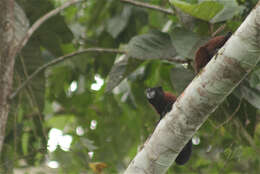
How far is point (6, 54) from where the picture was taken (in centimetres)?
282

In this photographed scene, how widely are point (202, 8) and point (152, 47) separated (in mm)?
465

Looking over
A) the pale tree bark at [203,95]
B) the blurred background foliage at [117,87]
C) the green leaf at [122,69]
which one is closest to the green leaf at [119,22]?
the blurred background foliage at [117,87]

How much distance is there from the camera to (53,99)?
5.01 meters

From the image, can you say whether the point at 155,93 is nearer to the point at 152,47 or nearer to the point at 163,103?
the point at 163,103

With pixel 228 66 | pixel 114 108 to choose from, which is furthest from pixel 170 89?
pixel 228 66

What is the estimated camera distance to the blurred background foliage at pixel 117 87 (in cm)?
292

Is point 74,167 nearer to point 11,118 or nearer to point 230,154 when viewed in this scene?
point 11,118

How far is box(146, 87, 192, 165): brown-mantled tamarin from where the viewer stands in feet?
11.2

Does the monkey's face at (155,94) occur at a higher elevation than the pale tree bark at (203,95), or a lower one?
lower

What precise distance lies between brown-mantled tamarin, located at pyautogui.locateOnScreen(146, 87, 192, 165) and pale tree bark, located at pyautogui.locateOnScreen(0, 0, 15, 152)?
1.28 m

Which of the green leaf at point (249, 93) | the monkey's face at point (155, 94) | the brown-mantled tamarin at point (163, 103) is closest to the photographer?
the green leaf at point (249, 93)

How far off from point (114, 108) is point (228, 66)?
9.51ft

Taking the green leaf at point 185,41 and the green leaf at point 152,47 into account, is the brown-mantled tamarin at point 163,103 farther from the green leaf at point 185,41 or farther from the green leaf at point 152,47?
the green leaf at point 185,41

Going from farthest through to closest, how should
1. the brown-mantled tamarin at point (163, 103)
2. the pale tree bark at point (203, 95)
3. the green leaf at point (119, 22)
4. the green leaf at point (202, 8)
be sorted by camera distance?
the green leaf at point (119, 22), the brown-mantled tamarin at point (163, 103), the green leaf at point (202, 8), the pale tree bark at point (203, 95)
